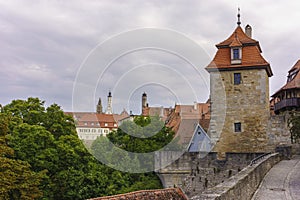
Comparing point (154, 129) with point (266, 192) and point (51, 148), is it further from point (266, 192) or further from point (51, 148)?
point (266, 192)

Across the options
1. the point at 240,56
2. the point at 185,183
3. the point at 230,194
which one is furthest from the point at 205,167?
the point at 230,194

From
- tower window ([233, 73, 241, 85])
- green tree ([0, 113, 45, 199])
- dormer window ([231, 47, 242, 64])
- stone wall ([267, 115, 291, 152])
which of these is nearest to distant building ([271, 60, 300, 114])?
stone wall ([267, 115, 291, 152])

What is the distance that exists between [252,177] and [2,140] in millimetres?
10312

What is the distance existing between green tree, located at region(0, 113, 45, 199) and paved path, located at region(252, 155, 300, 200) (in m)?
9.25

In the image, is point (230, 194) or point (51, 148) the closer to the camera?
point (230, 194)

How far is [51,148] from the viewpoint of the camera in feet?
62.2

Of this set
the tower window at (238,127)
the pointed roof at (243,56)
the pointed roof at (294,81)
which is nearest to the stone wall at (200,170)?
the tower window at (238,127)

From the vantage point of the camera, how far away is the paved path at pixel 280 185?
336 inches

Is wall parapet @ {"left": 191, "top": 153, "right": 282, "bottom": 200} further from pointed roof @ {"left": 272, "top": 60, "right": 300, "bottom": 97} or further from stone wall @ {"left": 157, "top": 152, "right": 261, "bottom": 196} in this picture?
pointed roof @ {"left": 272, "top": 60, "right": 300, "bottom": 97}

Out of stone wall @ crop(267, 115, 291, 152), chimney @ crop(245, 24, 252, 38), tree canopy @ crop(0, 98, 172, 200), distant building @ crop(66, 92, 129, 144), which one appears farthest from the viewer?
chimney @ crop(245, 24, 252, 38)

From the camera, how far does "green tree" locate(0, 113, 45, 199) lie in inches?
559

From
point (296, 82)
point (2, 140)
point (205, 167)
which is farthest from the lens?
point (296, 82)

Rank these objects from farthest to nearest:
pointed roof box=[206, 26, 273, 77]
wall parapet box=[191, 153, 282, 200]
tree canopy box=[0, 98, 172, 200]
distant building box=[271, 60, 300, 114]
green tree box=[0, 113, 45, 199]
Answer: distant building box=[271, 60, 300, 114] → pointed roof box=[206, 26, 273, 77] → tree canopy box=[0, 98, 172, 200] → green tree box=[0, 113, 45, 199] → wall parapet box=[191, 153, 282, 200]

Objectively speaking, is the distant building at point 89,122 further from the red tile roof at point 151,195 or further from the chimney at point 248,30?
the red tile roof at point 151,195
